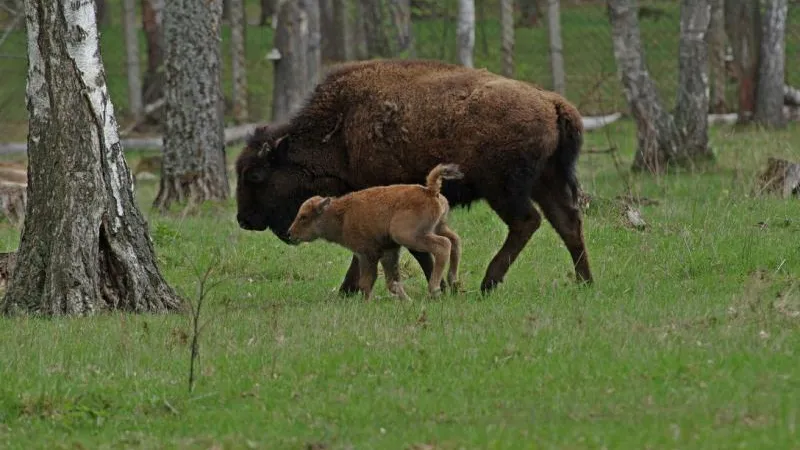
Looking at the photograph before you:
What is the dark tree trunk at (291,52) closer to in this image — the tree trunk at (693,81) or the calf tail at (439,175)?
the tree trunk at (693,81)

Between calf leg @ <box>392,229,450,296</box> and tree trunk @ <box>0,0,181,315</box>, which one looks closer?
tree trunk @ <box>0,0,181,315</box>

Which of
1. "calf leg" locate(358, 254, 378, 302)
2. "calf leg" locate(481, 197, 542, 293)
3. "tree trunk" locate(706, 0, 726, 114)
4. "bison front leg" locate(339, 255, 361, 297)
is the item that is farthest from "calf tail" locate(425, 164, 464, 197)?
"tree trunk" locate(706, 0, 726, 114)

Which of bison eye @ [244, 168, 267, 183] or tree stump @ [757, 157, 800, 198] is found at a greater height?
bison eye @ [244, 168, 267, 183]

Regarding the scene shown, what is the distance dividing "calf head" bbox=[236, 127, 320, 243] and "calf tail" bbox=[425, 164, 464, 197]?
6.06ft

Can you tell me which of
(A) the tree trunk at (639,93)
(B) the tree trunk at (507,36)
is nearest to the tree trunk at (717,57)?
(B) the tree trunk at (507,36)

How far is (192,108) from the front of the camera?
57.0ft

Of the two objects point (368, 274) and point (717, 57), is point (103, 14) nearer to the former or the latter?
point (717, 57)

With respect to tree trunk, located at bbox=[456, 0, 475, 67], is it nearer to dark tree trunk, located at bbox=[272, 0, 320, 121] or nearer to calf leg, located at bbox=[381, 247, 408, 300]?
dark tree trunk, located at bbox=[272, 0, 320, 121]

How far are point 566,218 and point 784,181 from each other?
5175 mm

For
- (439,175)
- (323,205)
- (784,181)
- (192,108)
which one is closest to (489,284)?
(439,175)

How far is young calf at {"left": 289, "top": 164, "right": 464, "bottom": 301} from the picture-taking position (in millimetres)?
10547

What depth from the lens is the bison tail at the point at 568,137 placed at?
11.1m

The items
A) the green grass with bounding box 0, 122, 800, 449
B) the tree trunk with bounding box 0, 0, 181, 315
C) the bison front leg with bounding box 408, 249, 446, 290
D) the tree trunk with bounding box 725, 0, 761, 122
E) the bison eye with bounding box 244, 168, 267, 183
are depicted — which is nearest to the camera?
the green grass with bounding box 0, 122, 800, 449

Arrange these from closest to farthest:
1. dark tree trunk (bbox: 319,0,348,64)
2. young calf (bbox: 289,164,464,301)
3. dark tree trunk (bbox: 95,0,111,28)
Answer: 1. young calf (bbox: 289,164,464,301)
2. dark tree trunk (bbox: 319,0,348,64)
3. dark tree trunk (bbox: 95,0,111,28)
